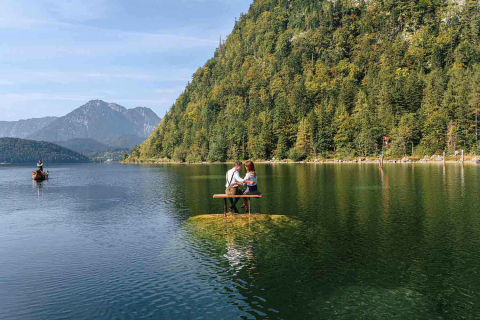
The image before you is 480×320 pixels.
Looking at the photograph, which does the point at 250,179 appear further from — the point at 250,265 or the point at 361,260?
the point at 361,260

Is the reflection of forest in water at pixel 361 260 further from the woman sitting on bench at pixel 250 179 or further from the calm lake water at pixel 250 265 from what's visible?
the woman sitting on bench at pixel 250 179

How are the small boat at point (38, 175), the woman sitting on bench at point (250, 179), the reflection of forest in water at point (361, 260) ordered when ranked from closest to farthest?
the reflection of forest in water at point (361, 260), the woman sitting on bench at point (250, 179), the small boat at point (38, 175)

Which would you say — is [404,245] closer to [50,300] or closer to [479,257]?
[479,257]

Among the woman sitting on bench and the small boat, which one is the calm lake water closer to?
the woman sitting on bench

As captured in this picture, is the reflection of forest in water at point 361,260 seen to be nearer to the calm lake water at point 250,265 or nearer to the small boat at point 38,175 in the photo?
the calm lake water at point 250,265

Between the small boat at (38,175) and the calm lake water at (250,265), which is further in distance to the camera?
the small boat at (38,175)

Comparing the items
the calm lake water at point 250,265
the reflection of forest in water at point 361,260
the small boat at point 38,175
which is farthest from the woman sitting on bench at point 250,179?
the small boat at point 38,175

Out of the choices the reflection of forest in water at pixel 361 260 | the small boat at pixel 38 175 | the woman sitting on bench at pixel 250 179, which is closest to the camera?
the reflection of forest in water at pixel 361 260

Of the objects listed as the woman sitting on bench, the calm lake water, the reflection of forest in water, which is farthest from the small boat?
the woman sitting on bench

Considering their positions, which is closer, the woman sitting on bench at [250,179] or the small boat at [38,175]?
the woman sitting on bench at [250,179]

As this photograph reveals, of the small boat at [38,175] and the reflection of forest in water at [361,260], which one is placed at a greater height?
the small boat at [38,175]

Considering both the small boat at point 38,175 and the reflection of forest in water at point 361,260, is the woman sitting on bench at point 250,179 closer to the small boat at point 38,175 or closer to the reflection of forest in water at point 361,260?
the reflection of forest in water at point 361,260

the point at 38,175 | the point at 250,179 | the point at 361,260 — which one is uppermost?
the point at 250,179

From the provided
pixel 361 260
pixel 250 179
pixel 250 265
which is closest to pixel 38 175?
pixel 250 179
